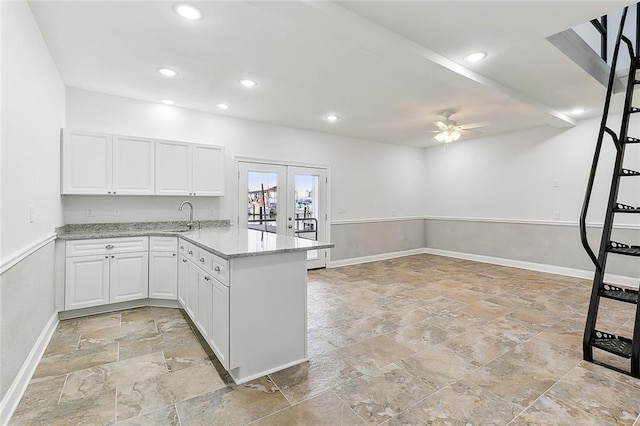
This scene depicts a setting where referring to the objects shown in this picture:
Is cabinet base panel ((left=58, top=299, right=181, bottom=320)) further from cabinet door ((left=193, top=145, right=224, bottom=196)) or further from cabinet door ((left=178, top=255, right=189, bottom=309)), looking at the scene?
cabinet door ((left=193, top=145, right=224, bottom=196))

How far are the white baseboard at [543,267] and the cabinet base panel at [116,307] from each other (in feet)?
19.3

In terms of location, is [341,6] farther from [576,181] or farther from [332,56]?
[576,181]

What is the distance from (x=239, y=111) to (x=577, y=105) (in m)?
4.93

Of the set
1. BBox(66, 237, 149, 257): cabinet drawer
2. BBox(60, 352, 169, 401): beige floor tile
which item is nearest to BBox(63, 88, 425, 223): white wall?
BBox(66, 237, 149, 257): cabinet drawer

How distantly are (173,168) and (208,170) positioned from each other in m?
0.46

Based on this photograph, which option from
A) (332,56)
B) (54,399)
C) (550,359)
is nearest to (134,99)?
(332,56)

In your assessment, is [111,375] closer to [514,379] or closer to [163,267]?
[163,267]

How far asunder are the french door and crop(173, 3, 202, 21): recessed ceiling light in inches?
111

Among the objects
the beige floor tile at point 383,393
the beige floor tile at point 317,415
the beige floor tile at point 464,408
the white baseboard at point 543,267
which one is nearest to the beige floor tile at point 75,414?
the beige floor tile at point 317,415

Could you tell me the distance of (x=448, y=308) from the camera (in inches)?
152

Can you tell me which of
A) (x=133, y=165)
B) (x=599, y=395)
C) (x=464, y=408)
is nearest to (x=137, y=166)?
(x=133, y=165)

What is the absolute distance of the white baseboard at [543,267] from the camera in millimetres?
4863

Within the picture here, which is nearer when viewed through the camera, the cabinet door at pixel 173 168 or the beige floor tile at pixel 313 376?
the beige floor tile at pixel 313 376

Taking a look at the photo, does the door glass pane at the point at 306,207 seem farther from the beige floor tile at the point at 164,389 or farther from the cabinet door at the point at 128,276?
the beige floor tile at the point at 164,389
